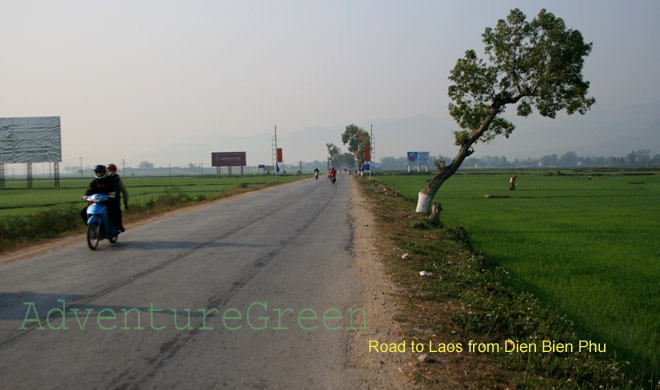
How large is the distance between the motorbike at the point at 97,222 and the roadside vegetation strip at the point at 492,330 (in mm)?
6388

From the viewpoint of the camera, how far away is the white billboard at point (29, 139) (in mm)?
35125

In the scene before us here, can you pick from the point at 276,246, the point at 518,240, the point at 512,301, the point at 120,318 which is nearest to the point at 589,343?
the point at 512,301

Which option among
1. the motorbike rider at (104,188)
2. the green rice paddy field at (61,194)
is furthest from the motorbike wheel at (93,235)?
the green rice paddy field at (61,194)

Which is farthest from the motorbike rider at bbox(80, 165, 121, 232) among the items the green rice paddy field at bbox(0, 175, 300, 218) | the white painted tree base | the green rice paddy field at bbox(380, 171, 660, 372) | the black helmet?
the white painted tree base

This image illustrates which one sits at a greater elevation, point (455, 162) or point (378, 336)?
point (455, 162)

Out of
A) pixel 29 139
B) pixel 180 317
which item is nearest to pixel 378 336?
pixel 180 317

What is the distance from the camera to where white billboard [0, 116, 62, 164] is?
35125 mm

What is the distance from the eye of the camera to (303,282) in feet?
21.0

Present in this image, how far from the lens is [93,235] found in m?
9.02

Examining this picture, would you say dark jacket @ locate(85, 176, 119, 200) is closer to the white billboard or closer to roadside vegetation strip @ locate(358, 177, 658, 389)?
roadside vegetation strip @ locate(358, 177, 658, 389)

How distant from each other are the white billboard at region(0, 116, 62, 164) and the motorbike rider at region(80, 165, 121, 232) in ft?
107

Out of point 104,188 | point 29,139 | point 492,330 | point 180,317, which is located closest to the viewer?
point 492,330

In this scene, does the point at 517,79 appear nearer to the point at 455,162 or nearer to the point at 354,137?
the point at 455,162

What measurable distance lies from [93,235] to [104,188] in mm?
1112
